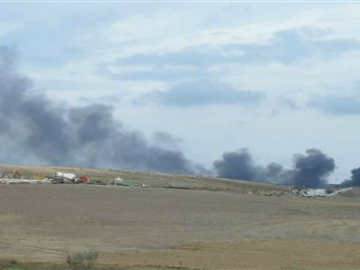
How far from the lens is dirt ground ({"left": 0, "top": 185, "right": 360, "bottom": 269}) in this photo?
948 inches

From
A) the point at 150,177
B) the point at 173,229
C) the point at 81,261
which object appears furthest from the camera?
the point at 150,177

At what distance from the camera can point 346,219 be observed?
4347 cm

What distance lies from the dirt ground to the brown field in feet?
0.12

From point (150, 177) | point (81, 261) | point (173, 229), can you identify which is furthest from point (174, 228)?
point (150, 177)

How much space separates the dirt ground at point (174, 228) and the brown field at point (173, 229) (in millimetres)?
36

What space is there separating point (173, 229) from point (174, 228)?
1.34 ft

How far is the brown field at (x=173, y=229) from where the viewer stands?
24.0m

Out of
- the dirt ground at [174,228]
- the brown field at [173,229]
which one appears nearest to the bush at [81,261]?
the brown field at [173,229]

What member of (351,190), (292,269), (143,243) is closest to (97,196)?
(143,243)

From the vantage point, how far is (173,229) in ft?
112

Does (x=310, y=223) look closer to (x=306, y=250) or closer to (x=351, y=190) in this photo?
(x=306, y=250)

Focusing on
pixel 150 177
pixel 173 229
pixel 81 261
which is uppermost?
pixel 150 177

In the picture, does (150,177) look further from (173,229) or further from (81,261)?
(81,261)

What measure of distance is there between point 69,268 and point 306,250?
37.4ft
